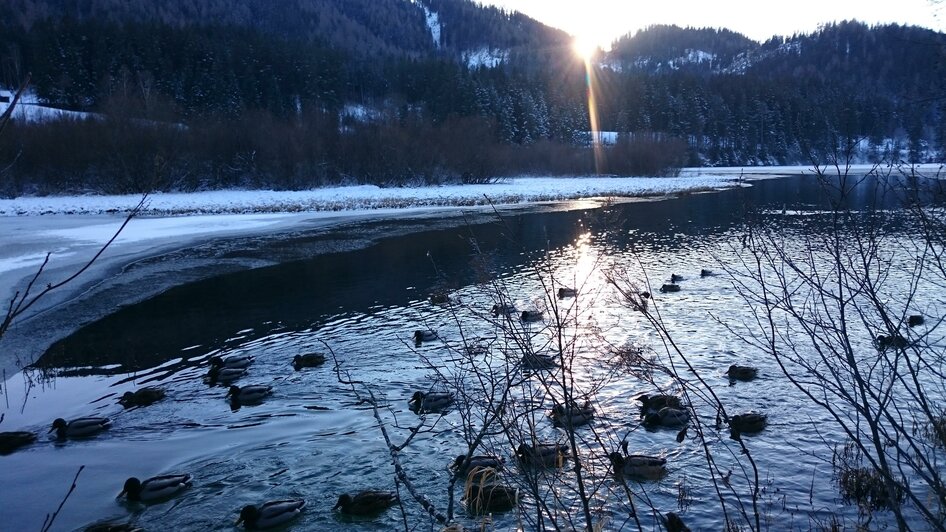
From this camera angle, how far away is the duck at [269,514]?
577 cm

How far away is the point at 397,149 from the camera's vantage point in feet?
176

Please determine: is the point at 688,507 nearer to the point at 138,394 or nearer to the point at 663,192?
the point at 138,394

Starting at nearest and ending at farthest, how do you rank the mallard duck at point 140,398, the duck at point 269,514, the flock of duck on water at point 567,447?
the flock of duck on water at point 567,447 → the duck at point 269,514 → the mallard duck at point 140,398

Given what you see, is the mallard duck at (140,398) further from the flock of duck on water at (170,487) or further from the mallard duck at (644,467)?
the mallard duck at (644,467)

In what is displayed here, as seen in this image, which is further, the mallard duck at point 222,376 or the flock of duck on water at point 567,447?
the mallard duck at point 222,376

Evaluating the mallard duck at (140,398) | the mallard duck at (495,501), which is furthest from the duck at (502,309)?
the mallard duck at (140,398)

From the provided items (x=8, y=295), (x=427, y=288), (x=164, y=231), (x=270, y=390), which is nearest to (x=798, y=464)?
(x=270, y=390)

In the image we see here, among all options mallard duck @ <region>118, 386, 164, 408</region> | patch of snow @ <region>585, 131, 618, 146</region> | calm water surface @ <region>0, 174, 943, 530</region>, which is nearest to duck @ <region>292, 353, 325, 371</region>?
calm water surface @ <region>0, 174, 943, 530</region>

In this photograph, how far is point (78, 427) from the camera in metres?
7.68

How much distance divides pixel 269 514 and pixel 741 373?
23.1ft

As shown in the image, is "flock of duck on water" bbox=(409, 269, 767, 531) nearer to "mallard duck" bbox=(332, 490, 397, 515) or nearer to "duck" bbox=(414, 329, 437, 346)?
"mallard duck" bbox=(332, 490, 397, 515)

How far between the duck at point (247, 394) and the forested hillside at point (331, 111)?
7.84 metres

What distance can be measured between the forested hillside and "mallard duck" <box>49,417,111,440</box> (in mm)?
8788

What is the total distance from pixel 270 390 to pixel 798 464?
736 centimetres
